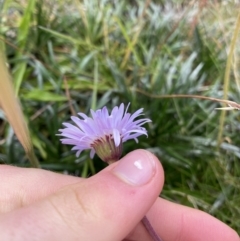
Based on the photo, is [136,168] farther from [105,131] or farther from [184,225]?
[184,225]

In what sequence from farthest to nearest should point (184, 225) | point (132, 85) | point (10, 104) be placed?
point (132, 85) → point (184, 225) → point (10, 104)

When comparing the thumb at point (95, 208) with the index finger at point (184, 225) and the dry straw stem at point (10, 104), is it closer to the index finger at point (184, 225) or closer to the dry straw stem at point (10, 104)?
the dry straw stem at point (10, 104)

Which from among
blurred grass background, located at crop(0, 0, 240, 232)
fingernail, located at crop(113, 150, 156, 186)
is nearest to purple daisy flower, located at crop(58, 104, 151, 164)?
fingernail, located at crop(113, 150, 156, 186)

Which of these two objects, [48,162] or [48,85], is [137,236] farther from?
[48,85]

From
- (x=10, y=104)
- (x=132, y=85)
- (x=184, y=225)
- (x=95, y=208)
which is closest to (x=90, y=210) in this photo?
(x=95, y=208)

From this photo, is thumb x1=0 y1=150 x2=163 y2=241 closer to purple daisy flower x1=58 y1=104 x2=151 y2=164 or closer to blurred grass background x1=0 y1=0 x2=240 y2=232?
purple daisy flower x1=58 y1=104 x2=151 y2=164

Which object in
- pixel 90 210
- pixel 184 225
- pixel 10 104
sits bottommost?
pixel 184 225
